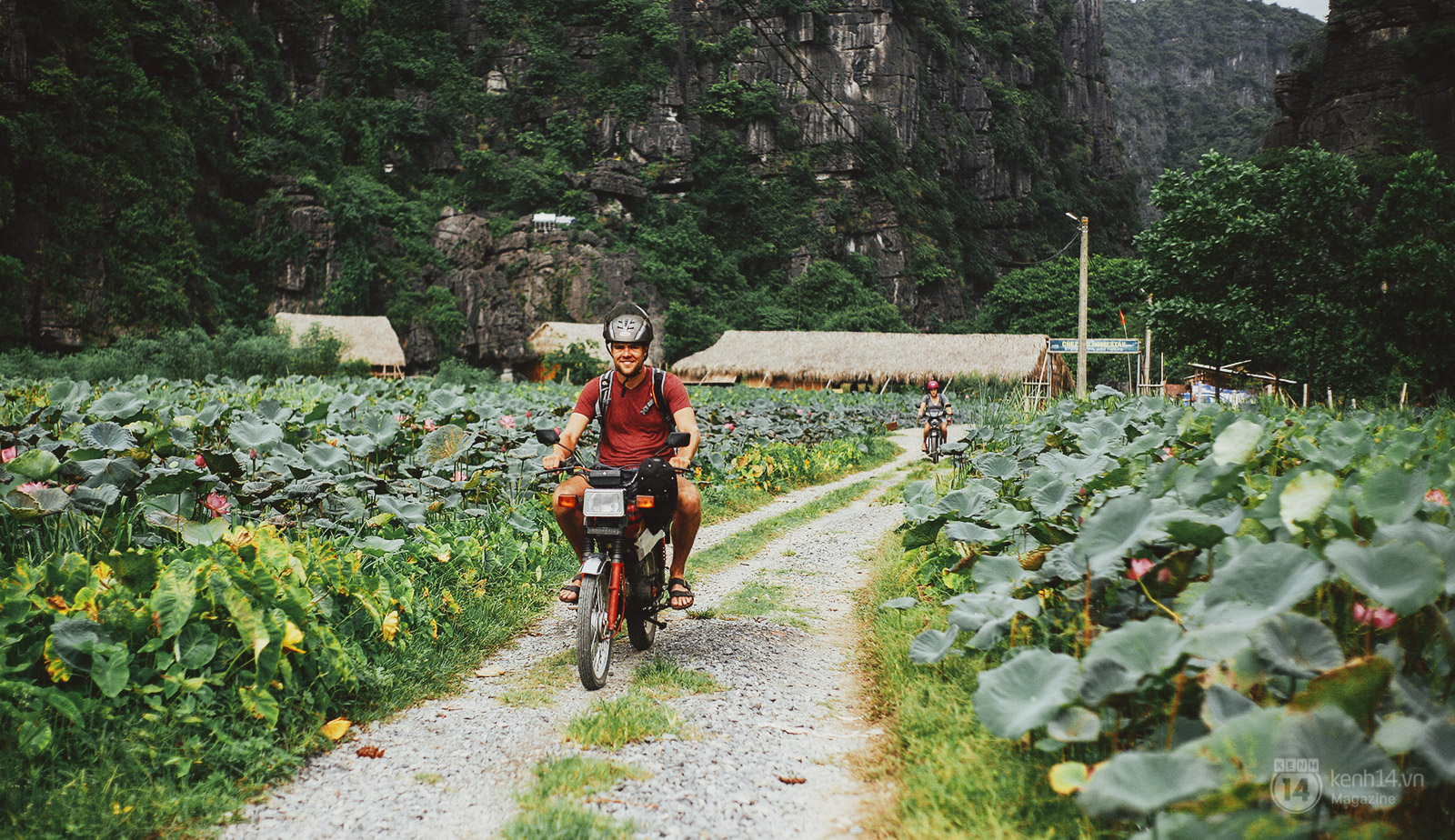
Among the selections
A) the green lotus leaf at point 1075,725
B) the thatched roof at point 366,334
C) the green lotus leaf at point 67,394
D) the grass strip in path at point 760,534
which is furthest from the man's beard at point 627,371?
the thatched roof at point 366,334

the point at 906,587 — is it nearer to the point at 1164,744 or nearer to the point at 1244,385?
the point at 1164,744

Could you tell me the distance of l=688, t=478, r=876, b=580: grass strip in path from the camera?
6739 millimetres

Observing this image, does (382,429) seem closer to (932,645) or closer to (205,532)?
(205,532)

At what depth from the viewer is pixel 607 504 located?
3748 millimetres

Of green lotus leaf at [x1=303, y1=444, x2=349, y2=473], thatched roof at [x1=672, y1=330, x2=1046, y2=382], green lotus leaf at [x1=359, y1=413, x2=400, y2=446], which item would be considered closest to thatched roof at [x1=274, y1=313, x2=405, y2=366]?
thatched roof at [x1=672, y1=330, x2=1046, y2=382]

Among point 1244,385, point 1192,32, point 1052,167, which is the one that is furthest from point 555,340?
point 1192,32

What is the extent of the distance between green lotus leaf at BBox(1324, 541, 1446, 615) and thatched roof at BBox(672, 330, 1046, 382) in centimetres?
3284

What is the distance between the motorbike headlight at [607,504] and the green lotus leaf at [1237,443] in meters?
2.35

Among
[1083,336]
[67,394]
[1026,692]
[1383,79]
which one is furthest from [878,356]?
[1026,692]

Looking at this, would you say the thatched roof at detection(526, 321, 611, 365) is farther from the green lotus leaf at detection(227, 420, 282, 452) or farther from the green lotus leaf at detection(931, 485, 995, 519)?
the green lotus leaf at detection(931, 485, 995, 519)

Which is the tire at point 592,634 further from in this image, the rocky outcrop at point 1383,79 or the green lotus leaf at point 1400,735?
the rocky outcrop at point 1383,79

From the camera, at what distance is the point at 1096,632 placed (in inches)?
104

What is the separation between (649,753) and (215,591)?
5.56 feet

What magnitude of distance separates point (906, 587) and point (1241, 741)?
12.3ft
